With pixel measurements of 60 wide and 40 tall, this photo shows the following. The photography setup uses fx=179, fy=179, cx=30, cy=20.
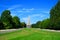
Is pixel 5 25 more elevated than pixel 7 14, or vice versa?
pixel 7 14

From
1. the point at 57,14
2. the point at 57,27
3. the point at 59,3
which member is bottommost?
the point at 57,27

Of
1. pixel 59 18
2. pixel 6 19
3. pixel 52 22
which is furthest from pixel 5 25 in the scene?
pixel 59 18

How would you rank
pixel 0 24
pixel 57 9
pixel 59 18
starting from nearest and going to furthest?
pixel 59 18
pixel 57 9
pixel 0 24

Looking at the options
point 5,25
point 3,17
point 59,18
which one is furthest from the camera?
point 3,17

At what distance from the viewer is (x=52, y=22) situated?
79.1 meters

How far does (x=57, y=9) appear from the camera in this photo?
253ft

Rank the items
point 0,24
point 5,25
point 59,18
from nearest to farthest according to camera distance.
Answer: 1. point 59,18
2. point 0,24
3. point 5,25

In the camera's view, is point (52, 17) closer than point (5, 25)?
Yes

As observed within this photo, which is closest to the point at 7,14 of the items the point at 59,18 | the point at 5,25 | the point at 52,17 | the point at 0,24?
the point at 5,25

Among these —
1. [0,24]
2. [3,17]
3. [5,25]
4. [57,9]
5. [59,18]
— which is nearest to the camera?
[59,18]

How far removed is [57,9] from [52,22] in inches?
246

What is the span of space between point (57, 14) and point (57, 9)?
9.29ft

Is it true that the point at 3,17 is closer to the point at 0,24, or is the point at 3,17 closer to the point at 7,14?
the point at 7,14

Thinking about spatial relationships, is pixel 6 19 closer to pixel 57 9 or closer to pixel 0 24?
pixel 0 24
